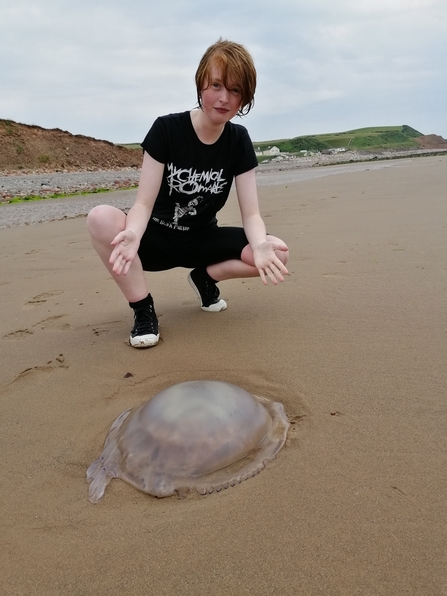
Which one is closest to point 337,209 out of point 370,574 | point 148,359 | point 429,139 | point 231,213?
point 231,213

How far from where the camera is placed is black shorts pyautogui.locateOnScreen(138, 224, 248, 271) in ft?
8.80

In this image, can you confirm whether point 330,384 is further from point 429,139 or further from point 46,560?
point 429,139

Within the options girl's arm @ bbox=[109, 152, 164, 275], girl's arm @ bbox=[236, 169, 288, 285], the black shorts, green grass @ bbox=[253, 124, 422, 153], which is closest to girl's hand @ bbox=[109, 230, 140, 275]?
girl's arm @ bbox=[109, 152, 164, 275]

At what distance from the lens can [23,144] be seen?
25156 mm

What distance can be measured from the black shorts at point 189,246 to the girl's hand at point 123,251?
1.40 feet

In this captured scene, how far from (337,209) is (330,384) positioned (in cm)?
418

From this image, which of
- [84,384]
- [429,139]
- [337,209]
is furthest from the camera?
[429,139]

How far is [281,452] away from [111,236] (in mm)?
1382

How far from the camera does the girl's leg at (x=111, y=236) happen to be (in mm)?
2463

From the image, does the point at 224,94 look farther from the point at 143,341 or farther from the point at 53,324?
the point at 53,324

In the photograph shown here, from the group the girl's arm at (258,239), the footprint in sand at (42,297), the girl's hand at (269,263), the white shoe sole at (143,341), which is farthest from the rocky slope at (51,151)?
the girl's hand at (269,263)

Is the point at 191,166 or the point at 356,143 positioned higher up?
the point at 191,166

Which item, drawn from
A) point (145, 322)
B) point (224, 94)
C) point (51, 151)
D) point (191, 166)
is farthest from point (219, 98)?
point (51, 151)

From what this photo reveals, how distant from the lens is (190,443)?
152 centimetres
